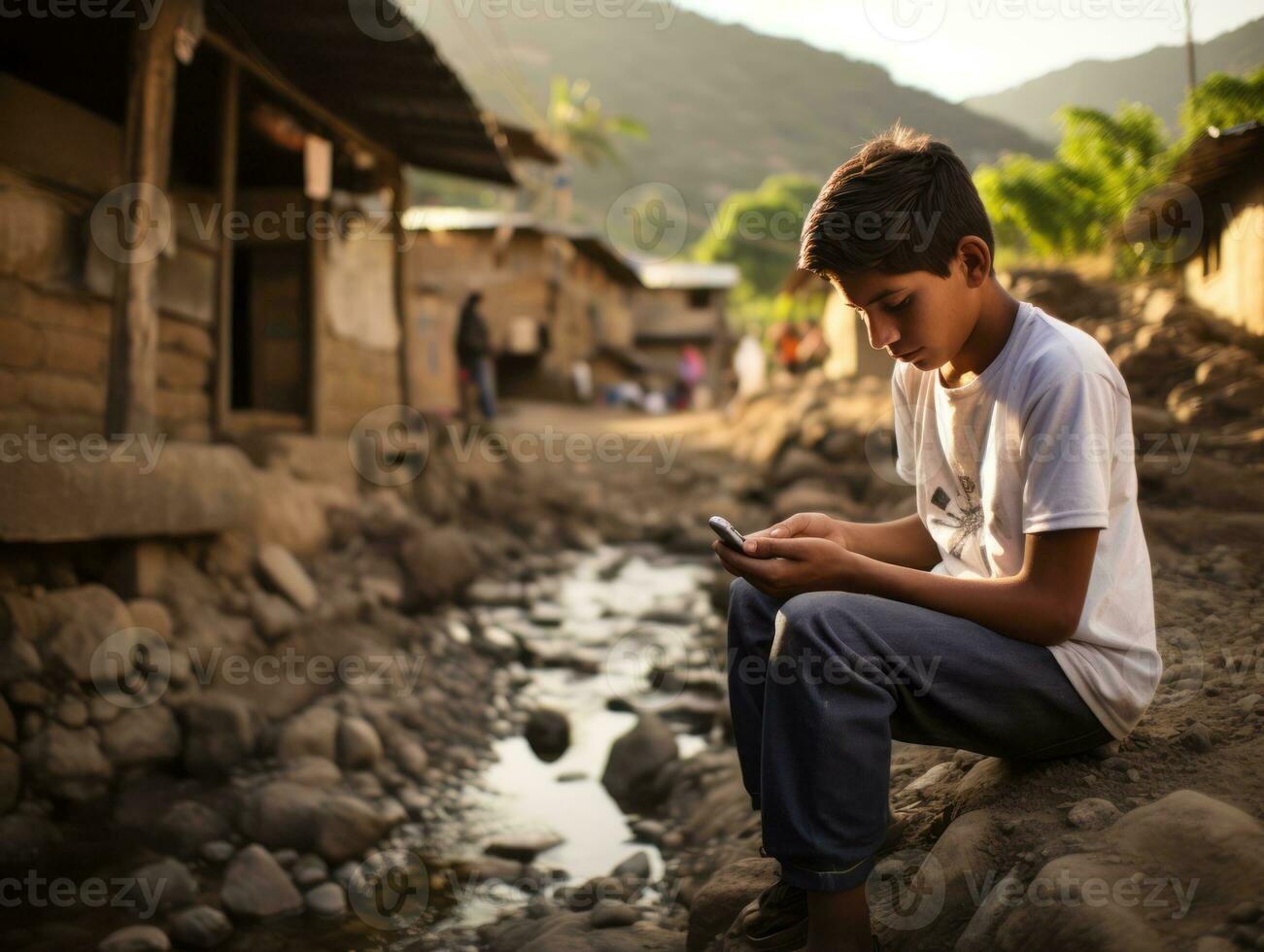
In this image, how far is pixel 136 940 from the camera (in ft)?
8.57

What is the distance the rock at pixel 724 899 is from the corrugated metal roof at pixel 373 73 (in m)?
4.81

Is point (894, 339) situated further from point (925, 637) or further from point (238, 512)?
point (238, 512)

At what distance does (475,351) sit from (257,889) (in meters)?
10.5

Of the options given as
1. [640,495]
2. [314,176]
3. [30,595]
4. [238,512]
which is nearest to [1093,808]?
[30,595]

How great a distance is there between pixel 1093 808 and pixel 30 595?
4.07m

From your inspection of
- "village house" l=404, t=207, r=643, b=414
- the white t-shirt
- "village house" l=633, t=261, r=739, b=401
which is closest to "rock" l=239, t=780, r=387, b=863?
the white t-shirt

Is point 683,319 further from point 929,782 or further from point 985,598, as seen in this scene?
point 985,598

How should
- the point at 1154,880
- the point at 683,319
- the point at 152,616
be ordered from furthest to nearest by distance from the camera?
the point at 683,319
the point at 152,616
the point at 1154,880

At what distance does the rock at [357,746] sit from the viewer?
12.9 ft

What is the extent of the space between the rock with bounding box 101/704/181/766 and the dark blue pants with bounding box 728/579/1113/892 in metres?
2.96

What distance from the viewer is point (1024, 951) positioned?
60.2 inches

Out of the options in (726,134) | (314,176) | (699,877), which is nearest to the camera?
(699,877)

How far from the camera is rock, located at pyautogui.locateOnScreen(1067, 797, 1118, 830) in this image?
1.77m

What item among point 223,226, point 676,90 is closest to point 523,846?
point 223,226
